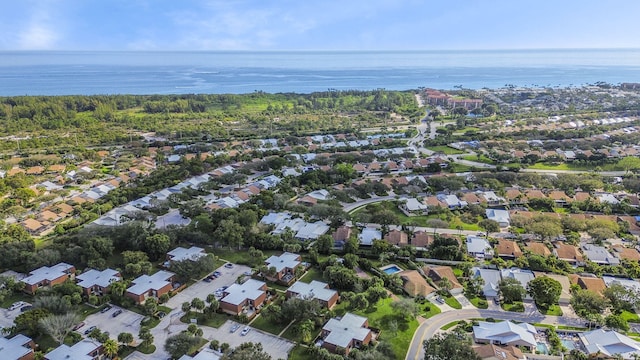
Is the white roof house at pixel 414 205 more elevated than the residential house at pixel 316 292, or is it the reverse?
the white roof house at pixel 414 205

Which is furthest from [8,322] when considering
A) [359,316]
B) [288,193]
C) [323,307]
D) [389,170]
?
[389,170]

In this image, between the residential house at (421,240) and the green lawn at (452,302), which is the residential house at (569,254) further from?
the green lawn at (452,302)

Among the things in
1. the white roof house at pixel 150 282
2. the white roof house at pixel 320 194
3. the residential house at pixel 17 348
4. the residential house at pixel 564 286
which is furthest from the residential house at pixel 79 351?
the residential house at pixel 564 286

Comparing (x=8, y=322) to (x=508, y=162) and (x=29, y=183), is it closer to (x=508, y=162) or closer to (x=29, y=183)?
(x=29, y=183)

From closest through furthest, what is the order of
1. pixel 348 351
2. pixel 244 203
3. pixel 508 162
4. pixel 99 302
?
pixel 348 351 → pixel 99 302 → pixel 244 203 → pixel 508 162

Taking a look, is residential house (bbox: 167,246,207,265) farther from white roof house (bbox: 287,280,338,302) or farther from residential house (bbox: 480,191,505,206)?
residential house (bbox: 480,191,505,206)

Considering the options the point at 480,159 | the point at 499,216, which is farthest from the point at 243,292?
the point at 480,159

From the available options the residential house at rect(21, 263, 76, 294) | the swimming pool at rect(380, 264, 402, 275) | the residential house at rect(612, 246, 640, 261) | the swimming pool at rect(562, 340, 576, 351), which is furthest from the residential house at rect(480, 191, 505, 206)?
the residential house at rect(21, 263, 76, 294)
